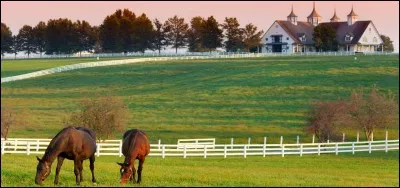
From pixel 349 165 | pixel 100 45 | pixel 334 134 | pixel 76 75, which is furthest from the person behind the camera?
pixel 100 45

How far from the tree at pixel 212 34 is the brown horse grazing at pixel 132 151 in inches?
4711

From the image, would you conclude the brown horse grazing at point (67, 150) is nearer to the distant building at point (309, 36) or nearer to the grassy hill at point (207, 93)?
the grassy hill at point (207, 93)

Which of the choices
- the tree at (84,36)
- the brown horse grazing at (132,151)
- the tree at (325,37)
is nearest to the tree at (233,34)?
the tree at (325,37)

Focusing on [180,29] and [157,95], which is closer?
[157,95]

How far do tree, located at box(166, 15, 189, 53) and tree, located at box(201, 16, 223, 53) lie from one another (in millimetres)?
6696

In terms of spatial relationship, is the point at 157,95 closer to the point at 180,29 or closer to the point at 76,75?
the point at 76,75

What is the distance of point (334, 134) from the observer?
43438 mm

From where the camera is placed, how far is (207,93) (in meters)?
67.9

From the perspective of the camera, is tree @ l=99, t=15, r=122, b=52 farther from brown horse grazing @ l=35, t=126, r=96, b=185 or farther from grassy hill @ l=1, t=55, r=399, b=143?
brown horse grazing @ l=35, t=126, r=96, b=185

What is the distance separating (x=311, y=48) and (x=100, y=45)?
129 feet

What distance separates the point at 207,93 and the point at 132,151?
52320 millimetres

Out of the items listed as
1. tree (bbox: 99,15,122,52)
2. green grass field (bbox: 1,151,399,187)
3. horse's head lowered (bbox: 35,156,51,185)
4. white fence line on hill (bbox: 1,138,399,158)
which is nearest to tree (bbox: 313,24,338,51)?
tree (bbox: 99,15,122,52)

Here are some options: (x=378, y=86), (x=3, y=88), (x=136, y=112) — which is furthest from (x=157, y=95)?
(x=378, y=86)

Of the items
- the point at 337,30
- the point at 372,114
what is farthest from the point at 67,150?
the point at 337,30
